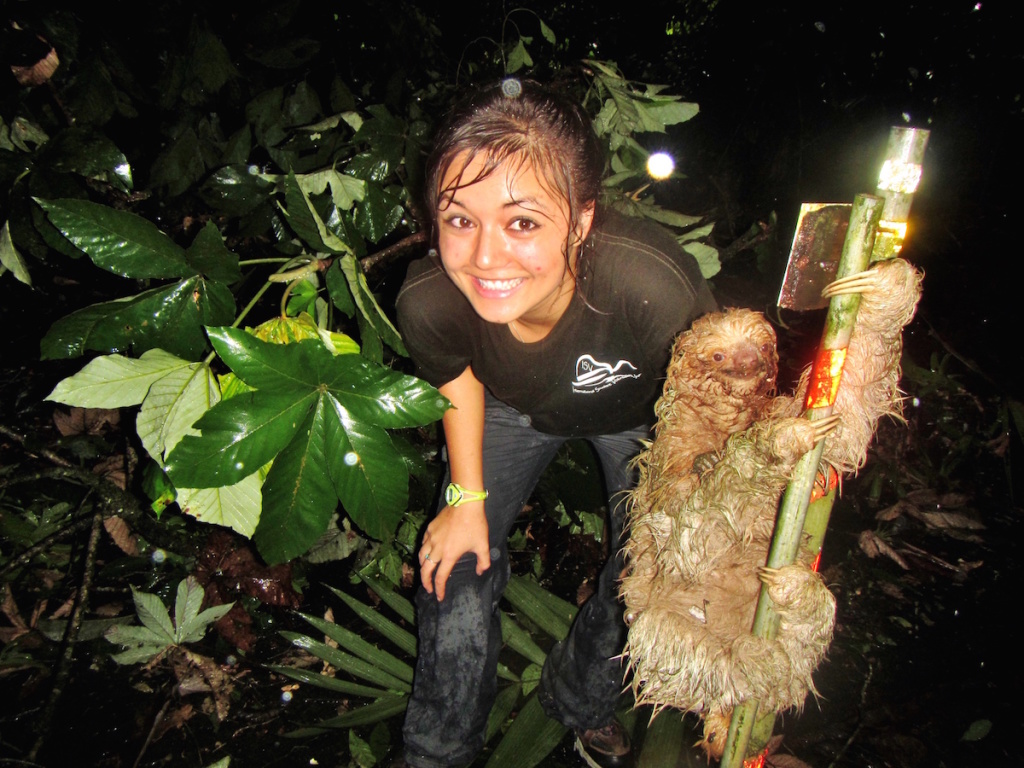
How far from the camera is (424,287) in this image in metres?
1.59

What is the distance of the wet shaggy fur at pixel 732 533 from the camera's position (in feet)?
2.87

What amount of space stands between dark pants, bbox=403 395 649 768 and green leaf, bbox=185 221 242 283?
960 mm

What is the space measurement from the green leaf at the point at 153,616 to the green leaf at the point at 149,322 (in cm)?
167

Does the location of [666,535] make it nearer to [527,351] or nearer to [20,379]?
[527,351]

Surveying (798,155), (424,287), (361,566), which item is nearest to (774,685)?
(424,287)

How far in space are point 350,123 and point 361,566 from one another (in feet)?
6.03

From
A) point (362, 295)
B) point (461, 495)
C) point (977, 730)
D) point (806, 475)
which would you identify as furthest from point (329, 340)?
point (977, 730)

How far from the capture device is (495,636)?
1.86 meters

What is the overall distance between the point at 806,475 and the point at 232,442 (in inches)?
36.9

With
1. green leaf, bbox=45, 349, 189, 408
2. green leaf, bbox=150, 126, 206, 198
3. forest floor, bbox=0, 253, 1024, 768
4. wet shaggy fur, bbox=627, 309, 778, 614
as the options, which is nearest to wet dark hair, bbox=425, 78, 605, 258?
wet shaggy fur, bbox=627, 309, 778, 614

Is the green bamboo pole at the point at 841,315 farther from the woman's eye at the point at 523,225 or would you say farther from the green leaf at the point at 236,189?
the green leaf at the point at 236,189

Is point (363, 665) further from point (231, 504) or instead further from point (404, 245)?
point (404, 245)

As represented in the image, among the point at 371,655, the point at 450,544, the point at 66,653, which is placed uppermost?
the point at 450,544

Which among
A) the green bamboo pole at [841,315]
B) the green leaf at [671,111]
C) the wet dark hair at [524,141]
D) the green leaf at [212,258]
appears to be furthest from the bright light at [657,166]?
the green leaf at [212,258]
